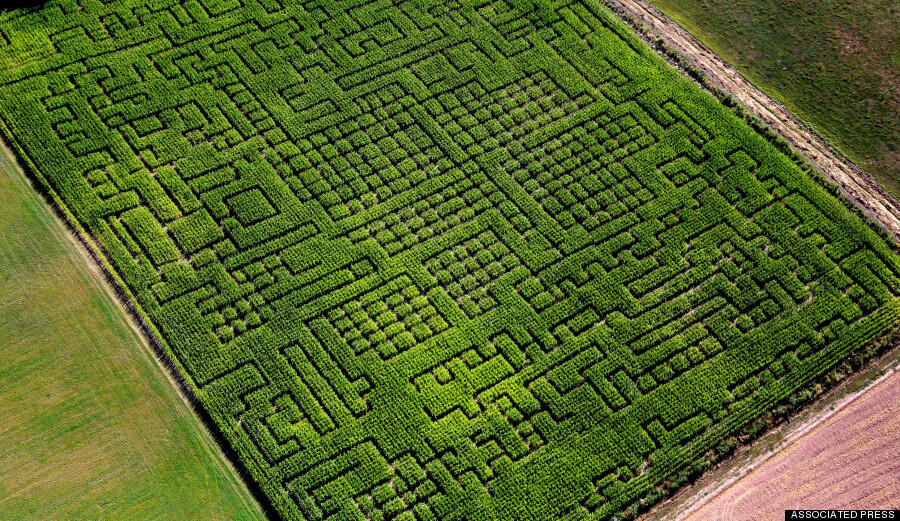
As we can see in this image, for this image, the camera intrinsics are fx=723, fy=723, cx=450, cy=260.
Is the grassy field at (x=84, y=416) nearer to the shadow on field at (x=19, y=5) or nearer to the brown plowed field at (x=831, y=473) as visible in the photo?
the shadow on field at (x=19, y=5)

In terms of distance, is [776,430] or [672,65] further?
[672,65]

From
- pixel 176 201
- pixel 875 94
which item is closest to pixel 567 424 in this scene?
pixel 176 201

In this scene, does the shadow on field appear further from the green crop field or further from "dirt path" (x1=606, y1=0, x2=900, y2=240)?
"dirt path" (x1=606, y1=0, x2=900, y2=240)

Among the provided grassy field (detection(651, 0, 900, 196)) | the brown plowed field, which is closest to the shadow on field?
grassy field (detection(651, 0, 900, 196))

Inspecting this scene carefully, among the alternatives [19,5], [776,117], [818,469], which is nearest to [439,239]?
[818,469]

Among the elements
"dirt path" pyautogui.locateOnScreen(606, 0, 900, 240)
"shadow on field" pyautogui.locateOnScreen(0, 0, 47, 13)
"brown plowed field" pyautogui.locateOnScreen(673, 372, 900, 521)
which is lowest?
"brown plowed field" pyautogui.locateOnScreen(673, 372, 900, 521)

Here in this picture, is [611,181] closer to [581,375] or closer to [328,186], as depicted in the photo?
[581,375]

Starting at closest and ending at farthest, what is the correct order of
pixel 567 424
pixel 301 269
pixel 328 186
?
pixel 567 424
pixel 301 269
pixel 328 186
